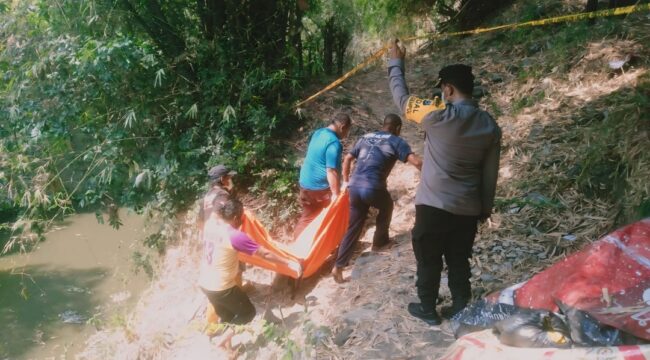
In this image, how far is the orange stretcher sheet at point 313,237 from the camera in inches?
162

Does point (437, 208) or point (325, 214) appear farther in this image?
point (325, 214)

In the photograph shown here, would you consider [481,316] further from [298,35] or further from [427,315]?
[298,35]

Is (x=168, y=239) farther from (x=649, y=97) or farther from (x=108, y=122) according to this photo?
(x=649, y=97)

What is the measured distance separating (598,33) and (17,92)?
275 inches

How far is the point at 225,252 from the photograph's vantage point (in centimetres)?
354

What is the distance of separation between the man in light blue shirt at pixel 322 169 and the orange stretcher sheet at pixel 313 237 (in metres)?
0.16

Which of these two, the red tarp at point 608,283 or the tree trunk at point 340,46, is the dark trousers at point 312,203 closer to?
the red tarp at point 608,283

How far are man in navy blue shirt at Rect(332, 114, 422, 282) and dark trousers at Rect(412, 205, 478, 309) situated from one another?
1.10 metres

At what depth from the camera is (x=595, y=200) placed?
3.65m

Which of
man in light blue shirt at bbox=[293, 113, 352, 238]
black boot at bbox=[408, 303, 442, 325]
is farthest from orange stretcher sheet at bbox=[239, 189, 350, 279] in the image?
black boot at bbox=[408, 303, 442, 325]

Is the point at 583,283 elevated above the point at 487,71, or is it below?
below

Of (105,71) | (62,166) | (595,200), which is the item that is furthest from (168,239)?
(595,200)

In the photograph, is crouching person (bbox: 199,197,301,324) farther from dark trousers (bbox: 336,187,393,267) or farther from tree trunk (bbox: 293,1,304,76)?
tree trunk (bbox: 293,1,304,76)

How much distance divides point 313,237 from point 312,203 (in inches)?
17.0
